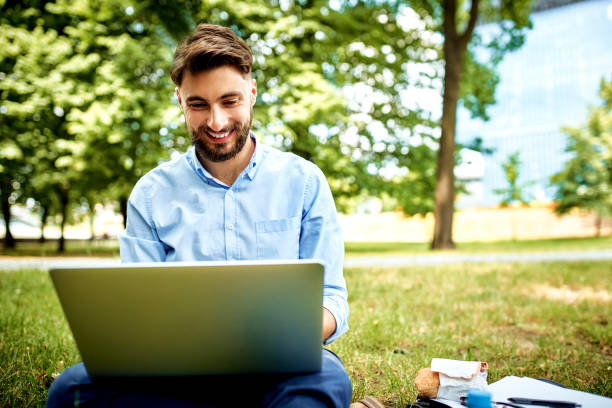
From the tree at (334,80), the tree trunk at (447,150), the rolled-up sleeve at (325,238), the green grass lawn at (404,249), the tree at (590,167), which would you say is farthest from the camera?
the tree at (590,167)

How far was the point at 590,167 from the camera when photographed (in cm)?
2708

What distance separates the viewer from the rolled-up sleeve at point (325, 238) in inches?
71.5

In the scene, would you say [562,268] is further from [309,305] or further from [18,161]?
[18,161]

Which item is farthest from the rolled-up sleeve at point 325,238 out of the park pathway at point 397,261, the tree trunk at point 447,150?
the tree trunk at point 447,150

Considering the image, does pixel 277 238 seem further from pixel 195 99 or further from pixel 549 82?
pixel 549 82

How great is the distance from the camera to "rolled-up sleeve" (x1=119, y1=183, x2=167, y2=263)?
6.49 feet

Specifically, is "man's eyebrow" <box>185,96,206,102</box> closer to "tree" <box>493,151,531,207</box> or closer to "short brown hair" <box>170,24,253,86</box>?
"short brown hair" <box>170,24,253,86</box>

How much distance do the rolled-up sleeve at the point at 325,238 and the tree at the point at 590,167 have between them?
94.5 ft

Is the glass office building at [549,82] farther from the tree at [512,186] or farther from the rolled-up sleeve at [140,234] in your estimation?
the rolled-up sleeve at [140,234]

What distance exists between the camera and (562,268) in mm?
8281

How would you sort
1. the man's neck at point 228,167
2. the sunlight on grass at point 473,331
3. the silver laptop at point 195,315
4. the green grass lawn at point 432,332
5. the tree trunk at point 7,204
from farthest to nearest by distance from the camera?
the tree trunk at point 7,204, the sunlight on grass at point 473,331, the green grass lawn at point 432,332, the man's neck at point 228,167, the silver laptop at point 195,315

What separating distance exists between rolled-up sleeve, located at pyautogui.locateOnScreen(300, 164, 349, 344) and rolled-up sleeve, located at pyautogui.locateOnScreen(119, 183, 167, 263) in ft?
2.04

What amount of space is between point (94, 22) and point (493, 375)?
11955 millimetres

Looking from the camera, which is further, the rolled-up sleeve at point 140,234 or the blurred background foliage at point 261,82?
the blurred background foliage at point 261,82
